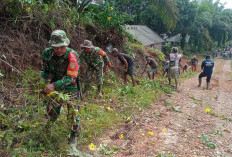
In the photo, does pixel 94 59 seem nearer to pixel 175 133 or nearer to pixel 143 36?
pixel 175 133

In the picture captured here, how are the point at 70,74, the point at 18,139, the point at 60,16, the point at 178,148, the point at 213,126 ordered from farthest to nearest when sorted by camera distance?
the point at 60,16 < the point at 213,126 < the point at 178,148 < the point at 18,139 < the point at 70,74

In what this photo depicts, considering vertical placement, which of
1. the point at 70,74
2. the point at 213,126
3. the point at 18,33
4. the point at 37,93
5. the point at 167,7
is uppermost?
the point at 167,7

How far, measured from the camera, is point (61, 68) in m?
2.99

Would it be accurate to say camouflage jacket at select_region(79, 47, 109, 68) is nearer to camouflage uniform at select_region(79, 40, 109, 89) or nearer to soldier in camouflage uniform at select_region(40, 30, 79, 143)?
camouflage uniform at select_region(79, 40, 109, 89)

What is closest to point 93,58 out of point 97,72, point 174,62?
point 97,72

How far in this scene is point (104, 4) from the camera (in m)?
8.38

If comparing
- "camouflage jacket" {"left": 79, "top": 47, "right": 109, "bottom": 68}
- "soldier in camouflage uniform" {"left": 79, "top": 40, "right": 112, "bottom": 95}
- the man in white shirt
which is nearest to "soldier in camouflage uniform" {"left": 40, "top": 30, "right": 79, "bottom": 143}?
"soldier in camouflage uniform" {"left": 79, "top": 40, "right": 112, "bottom": 95}

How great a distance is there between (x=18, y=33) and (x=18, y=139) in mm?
3389

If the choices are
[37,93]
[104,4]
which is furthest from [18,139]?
[104,4]

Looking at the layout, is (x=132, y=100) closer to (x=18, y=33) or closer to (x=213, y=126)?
(x=213, y=126)

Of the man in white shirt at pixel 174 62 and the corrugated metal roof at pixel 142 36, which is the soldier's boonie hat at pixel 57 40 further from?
the corrugated metal roof at pixel 142 36

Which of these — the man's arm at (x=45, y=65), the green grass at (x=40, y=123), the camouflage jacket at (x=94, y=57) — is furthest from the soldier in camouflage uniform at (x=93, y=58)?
the man's arm at (x=45, y=65)

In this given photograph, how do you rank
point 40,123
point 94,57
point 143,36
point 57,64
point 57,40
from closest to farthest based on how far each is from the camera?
point 57,40, point 57,64, point 40,123, point 94,57, point 143,36

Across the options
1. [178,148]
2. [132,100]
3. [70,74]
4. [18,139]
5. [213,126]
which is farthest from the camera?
[132,100]
